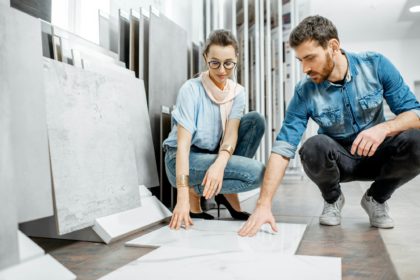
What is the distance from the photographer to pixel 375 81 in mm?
1625

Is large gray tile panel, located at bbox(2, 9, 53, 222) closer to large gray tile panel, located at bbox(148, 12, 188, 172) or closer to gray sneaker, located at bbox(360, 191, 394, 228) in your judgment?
large gray tile panel, located at bbox(148, 12, 188, 172)

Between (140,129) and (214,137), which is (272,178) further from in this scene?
(140,129)

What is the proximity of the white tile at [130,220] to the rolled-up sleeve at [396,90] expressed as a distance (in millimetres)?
1113

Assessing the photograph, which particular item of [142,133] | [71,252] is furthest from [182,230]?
[142,133]

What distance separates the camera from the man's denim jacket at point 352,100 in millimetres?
1605

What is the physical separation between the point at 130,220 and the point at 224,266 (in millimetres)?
642

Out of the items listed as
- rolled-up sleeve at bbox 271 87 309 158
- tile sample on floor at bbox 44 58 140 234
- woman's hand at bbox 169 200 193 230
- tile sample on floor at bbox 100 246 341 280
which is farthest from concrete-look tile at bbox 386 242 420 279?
tile sample on floor at bbox 44 58 140 234

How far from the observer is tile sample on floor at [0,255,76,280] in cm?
90

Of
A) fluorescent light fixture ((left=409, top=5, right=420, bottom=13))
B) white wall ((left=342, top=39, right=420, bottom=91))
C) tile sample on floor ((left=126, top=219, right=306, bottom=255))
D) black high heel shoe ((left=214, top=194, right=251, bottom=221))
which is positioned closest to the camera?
tile sample on floor ((left=126, top=219, right=306, bottom=255))

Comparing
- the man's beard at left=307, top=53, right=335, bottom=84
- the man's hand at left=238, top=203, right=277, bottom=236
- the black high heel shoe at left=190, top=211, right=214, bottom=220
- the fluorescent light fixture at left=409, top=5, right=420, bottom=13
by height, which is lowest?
the black high heel shoe at left=190, top=211, right=214, bottom=220

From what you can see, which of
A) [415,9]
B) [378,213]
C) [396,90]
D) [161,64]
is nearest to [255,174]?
[378,213]

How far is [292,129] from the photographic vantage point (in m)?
1.66

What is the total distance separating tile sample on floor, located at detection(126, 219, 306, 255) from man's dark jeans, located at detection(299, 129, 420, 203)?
0.25 meters

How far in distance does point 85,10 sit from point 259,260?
1517 mm
